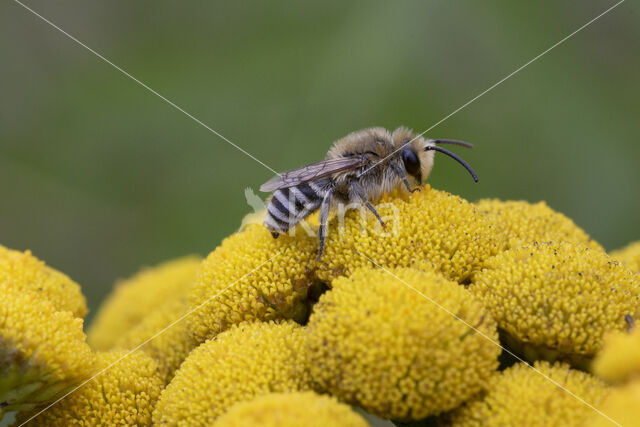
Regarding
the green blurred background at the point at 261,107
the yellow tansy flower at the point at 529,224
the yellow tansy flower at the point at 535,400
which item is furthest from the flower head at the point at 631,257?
the green blurred background at the point at 261,107

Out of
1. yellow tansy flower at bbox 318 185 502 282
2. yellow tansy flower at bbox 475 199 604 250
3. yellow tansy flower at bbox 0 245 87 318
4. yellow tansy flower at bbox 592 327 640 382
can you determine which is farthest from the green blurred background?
yellow tansy flower at bbox 592 327 640 382

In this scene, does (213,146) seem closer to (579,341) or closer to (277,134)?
(277,134)

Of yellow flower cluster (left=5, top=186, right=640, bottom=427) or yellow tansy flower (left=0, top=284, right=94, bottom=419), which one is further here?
yellow tansy flower (left=0, top=284, right=94, bottom=419)

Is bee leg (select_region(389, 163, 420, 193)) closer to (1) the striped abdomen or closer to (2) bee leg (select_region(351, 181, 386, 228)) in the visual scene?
(2) bee leg (select_region(351, 181, 386, 228))

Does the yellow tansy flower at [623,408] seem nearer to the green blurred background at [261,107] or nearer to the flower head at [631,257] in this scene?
the flower head at [631,257]

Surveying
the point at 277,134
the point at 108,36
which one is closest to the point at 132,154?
the point at 108,36

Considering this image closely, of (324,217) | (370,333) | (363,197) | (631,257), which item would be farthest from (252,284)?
(631,257)
